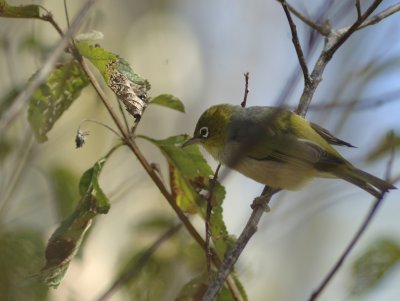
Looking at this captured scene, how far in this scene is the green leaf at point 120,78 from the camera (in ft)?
7.80

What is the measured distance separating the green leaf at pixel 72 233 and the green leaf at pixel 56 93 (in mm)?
336

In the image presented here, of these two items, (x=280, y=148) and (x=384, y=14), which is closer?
(x=384, y=14)

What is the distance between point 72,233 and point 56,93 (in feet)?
1.91

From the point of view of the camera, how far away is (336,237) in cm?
833

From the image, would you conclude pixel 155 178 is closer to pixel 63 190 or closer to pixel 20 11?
pixel 20 11

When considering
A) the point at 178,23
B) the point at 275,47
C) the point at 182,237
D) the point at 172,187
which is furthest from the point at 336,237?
the point at 172,187

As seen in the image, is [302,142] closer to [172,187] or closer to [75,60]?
[172,187]

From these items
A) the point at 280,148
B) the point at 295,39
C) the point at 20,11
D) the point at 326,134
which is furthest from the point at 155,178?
the point at 326,134

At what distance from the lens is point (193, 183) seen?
8.66ft

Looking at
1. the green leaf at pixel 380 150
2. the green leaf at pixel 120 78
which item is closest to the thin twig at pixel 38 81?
the green leaf at pixel 120 78

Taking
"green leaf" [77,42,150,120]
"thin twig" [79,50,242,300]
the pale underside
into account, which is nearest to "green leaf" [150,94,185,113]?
"green leaf" [77,42,150,120]

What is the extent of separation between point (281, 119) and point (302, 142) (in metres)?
0.18

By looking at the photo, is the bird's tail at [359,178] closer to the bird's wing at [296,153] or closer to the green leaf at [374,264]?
the bird's wing at [296,153]

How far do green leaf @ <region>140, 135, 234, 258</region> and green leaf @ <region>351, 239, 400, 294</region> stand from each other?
1.81ft
